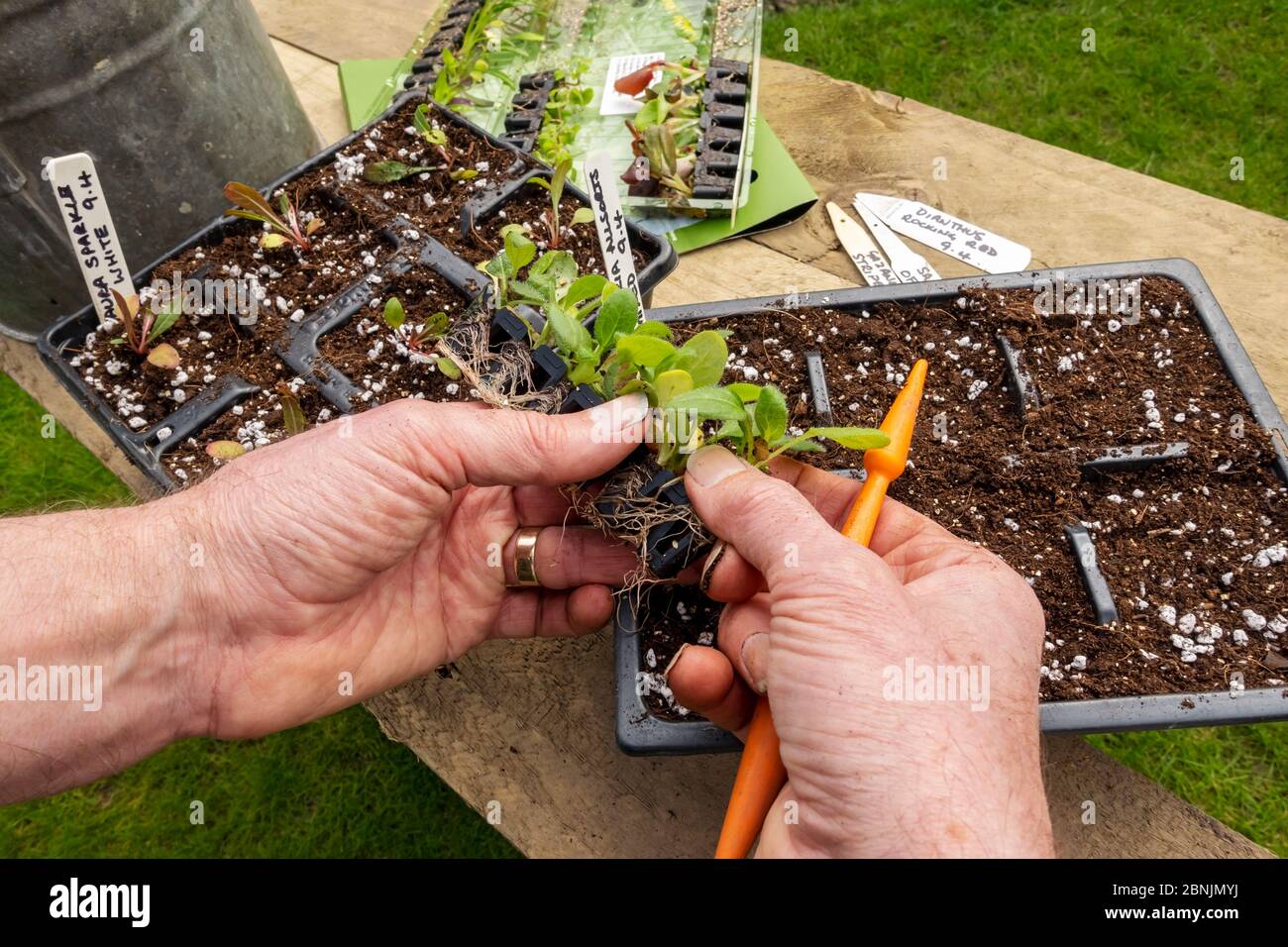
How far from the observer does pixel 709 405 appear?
0.98 m

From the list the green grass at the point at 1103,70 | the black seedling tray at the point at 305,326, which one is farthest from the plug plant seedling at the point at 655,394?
the green grass at the point at 1103,70

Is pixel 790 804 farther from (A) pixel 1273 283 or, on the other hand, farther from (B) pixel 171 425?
(A) pixel 1273 283

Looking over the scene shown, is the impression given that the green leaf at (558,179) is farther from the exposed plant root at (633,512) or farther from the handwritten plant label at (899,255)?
the handwritten plant label at (899,255)

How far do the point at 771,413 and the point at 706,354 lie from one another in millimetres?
108

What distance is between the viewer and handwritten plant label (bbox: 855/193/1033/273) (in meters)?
1.71

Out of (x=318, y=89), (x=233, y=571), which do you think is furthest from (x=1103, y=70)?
(x=233, y=571)

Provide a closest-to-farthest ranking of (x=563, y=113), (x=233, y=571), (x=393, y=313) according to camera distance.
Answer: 1. (x=233, y=571)
2. (x=393, y=313)
3. (x=563, y=113)

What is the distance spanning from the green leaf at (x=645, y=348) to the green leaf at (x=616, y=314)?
0.05 m

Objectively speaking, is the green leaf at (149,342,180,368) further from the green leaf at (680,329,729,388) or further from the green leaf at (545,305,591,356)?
the green leaf at (680,329,729,388)

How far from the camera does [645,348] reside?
1.01 metres

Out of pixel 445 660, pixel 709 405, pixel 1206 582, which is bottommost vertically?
pixel 445 660

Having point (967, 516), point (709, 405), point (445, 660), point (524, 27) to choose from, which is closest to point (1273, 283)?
point (967, 516)

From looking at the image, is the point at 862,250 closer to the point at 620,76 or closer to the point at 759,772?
the point at 620,76

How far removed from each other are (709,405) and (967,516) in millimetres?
452
